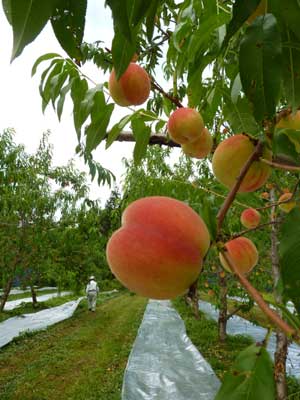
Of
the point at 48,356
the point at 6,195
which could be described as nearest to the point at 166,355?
the point at 48,356

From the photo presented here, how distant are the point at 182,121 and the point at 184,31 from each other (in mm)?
240

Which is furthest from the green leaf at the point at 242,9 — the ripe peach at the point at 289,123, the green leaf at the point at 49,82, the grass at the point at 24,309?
the grass at the point at 24,309

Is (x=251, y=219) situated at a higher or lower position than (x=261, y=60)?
lower

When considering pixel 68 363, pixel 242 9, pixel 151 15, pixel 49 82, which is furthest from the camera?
pixel 68 363

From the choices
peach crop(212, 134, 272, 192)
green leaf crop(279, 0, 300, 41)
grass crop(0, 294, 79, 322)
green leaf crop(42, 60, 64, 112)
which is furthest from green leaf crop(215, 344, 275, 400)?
grass crop(0, 294, 79, 322)

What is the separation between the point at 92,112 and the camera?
1275 millimetres

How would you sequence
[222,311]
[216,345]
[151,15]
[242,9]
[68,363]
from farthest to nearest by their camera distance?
[216,345], [222,311], [68,363], [151,15], [242,9]

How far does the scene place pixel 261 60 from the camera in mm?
685

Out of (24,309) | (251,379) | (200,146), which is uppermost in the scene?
(200,146)

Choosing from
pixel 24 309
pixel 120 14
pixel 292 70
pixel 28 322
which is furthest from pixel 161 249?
pixel 24 309

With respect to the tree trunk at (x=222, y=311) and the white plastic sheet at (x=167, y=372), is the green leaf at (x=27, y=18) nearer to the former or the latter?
the white plastic sheet at (x=167, y=372)

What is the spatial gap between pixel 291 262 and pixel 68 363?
7.57 metres

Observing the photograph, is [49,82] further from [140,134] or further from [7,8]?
[7,8]

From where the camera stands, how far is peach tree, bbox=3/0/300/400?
0.60 m
